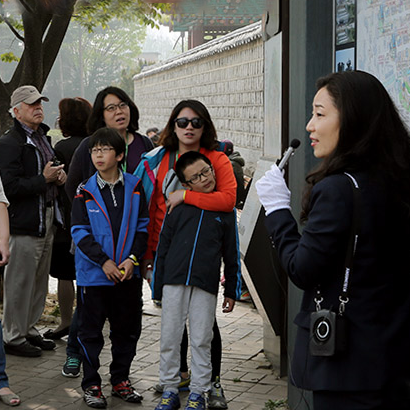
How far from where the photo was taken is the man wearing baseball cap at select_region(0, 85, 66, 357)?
6348 millimetres

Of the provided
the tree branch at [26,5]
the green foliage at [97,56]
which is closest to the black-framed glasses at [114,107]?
the tree branch at [26,5]

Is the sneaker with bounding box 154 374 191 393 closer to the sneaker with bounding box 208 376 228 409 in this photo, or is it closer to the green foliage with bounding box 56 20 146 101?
the sneaker with bounding box 208 376 228 409

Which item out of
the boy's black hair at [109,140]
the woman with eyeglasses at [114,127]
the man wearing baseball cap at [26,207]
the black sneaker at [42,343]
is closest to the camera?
the boy's black hair at [109,140]

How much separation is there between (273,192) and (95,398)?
2.72 meters

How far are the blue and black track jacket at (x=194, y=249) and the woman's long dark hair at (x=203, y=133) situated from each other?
1.61 feet

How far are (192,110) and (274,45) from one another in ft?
3.29

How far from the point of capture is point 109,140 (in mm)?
5398

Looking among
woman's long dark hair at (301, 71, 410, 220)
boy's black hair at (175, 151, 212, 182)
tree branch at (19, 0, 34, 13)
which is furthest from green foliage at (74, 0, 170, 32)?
woman's long dark hair at (301, 71, 410, 220)

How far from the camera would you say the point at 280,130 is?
5891mm

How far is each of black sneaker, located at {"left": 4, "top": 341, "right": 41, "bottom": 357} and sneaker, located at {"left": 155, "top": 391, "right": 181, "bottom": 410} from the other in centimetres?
170

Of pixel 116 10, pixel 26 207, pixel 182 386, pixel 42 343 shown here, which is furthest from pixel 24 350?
pixel 116 10

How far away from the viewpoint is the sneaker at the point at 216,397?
5.34 meters

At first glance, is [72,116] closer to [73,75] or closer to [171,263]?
[171,263]

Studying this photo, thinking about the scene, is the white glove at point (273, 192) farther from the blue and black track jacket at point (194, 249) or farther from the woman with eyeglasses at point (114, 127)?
the woman with eyeglasses at point (114, 127)
